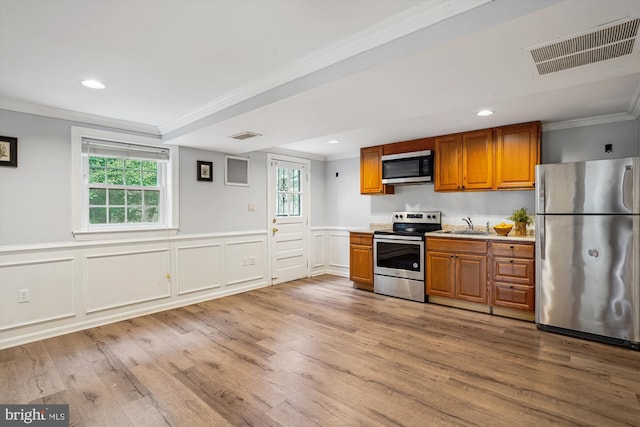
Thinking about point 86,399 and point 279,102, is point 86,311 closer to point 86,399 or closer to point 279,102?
point 86,399

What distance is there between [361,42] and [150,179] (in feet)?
10.7

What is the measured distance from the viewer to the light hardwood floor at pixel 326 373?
1.98m

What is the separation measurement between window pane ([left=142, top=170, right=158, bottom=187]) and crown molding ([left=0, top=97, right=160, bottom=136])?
51 centimetres

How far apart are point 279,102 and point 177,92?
3.29 feet

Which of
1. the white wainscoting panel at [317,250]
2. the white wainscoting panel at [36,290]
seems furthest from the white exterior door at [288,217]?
the white wainscoting panel at [36,290]

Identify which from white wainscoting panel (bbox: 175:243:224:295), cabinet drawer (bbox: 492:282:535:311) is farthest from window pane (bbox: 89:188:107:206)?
cabinet drawer (bbox: 492:282:535:311)

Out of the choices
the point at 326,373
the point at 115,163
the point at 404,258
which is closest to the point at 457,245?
the point at 404,258

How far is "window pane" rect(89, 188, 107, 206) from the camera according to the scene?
11.8 feet

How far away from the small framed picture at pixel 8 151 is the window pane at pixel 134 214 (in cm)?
112

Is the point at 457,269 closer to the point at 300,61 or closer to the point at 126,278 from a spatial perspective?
the point at 300,61

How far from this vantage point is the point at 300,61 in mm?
2244

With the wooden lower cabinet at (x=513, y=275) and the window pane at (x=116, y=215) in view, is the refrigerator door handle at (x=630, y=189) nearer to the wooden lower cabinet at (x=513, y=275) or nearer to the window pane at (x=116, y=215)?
the wooden lower cabinet at (x=513, y=275)

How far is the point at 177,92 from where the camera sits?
2.84m

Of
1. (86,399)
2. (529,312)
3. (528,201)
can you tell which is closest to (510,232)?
(528,201)
